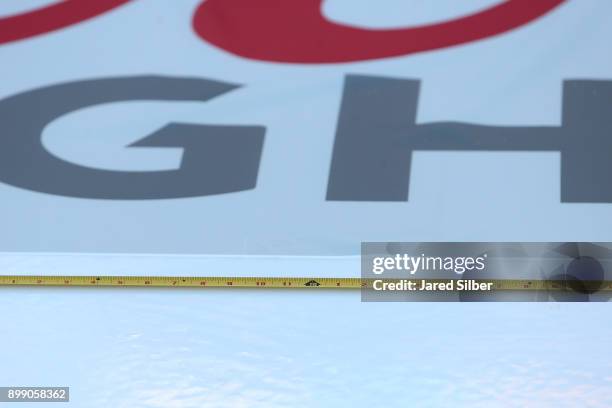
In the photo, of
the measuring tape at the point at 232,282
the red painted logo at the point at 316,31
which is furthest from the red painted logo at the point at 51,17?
the measuring tape at the point at 232,282

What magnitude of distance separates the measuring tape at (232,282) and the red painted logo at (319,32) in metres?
0.66

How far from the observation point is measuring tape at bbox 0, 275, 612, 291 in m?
1.72

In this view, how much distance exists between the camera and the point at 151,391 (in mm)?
1376

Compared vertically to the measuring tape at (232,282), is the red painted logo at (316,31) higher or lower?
higher

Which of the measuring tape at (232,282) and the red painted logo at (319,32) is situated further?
the red painted logo at (319,32)

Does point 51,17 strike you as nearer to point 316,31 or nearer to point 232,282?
point 316,31

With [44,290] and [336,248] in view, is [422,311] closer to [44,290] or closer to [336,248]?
[336,248]

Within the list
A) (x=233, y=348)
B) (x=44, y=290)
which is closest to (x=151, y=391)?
(x=233, y=348)

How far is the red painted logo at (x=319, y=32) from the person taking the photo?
2.09 meters

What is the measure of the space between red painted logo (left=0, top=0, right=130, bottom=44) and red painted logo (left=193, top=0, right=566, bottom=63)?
30 centimetres

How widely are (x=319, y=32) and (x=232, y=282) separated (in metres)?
Result: 0.77

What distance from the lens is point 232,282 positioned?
174 cm

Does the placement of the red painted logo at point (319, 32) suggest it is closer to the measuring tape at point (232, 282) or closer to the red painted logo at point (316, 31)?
the red painted logo at point (316, 31)

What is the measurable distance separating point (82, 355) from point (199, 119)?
2.62ft
